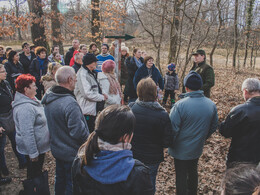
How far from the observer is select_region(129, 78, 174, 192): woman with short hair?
2.65m

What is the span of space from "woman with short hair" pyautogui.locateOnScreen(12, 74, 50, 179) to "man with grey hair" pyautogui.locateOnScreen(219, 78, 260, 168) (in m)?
2.66

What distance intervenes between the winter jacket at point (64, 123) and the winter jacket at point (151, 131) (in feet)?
2.41

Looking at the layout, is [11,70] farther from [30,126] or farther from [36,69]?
[30,126]

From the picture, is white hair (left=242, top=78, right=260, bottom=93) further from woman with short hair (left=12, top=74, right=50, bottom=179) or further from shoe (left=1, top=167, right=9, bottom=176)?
shoe (left=1, top=167, right=9, bottom=176)

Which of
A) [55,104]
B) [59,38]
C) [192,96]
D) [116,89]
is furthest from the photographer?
[59,38]

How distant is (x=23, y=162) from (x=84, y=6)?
10.5 m

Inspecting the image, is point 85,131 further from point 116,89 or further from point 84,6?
point 84,6

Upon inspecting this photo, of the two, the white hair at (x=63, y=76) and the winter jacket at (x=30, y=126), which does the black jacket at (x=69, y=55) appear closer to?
the winter jacket at (x=30, y=126)

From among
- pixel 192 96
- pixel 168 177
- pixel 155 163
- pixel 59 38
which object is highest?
pixel 59 38

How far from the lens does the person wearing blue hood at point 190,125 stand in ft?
9.25

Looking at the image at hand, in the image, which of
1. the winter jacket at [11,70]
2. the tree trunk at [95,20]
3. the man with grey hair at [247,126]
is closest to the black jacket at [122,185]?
the man with grey hair at [247,126]

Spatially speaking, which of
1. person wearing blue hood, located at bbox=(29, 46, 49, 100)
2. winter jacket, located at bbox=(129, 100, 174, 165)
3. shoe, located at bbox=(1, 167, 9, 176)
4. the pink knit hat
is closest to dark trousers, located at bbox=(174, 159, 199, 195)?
winter jacket, located at bbox=(129, 100, 174, 165)

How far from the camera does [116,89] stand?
A: 4.57 m

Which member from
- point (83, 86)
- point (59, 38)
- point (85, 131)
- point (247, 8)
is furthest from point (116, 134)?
point (247, 8)
